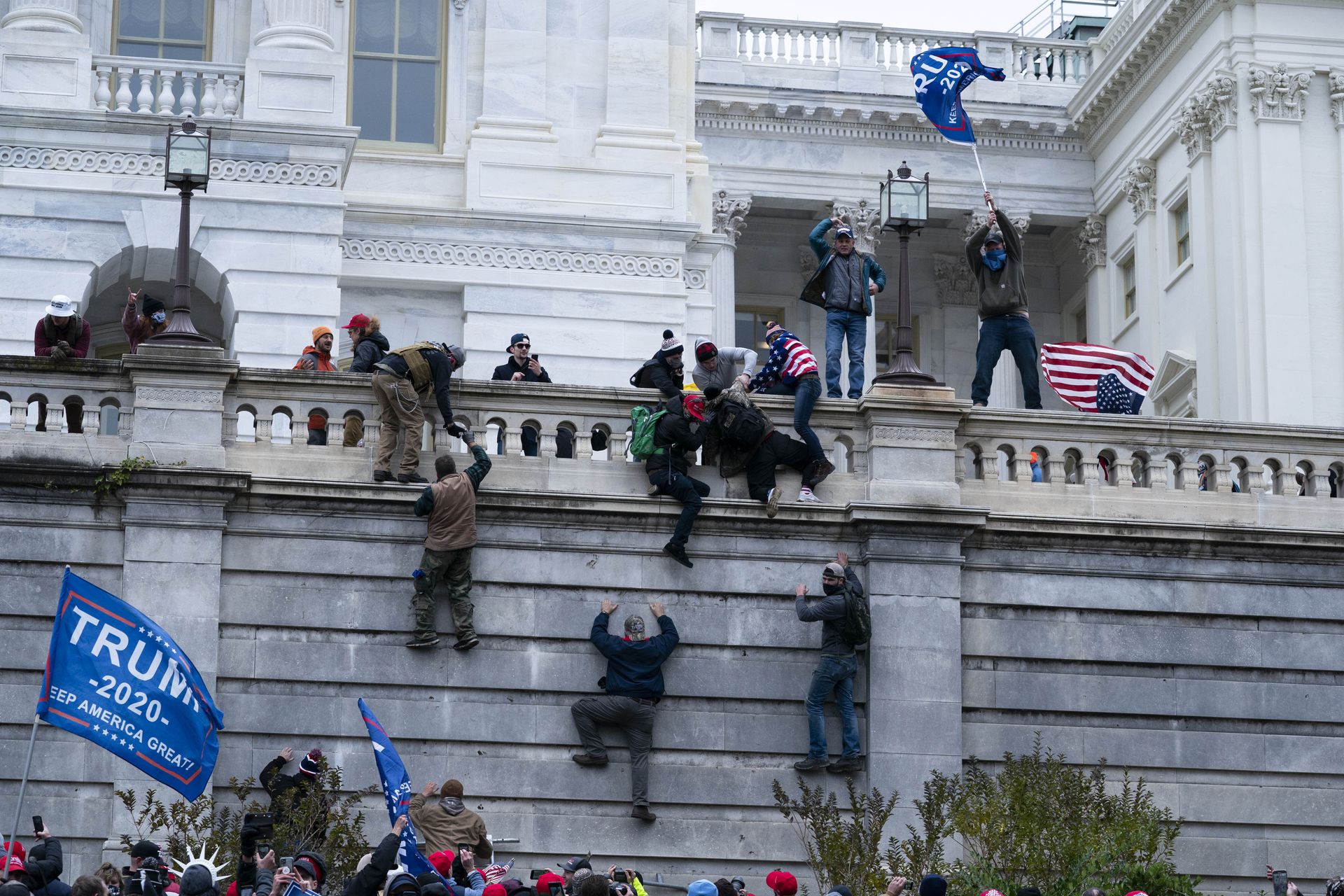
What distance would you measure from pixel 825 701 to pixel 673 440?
318 cm

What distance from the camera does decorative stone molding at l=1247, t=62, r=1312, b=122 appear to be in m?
46.3

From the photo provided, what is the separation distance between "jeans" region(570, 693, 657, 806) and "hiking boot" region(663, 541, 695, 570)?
1.60 metres

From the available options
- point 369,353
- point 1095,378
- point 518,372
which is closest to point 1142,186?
point 1095,378

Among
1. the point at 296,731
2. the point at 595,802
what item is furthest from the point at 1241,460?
the point at 296,731

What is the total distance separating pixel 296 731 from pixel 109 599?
13.7ft

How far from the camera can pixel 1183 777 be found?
85.5 ft

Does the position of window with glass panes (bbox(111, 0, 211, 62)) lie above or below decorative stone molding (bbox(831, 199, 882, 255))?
below

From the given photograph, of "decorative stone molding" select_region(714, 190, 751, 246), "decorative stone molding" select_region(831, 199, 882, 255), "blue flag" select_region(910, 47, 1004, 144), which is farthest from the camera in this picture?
"decorative stone molding" select_region(831, 199, 882, 255)

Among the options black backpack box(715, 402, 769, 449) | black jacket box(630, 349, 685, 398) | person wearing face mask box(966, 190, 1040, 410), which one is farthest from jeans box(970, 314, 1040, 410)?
black jacket box(630, 349, 685, 398)

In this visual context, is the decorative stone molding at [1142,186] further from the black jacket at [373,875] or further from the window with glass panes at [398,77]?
the black jacket at [373,875]

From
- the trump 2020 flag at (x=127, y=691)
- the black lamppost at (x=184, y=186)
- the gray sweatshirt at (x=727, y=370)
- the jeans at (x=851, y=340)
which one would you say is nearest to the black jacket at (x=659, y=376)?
the gray sweatshirt at (x=727, y=370)

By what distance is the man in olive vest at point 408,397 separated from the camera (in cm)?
2520

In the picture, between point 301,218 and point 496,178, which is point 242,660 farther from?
point 496,178

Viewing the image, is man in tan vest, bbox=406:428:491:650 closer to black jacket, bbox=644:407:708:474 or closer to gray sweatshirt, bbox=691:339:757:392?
black jacket, bbox=644:407:708:474
